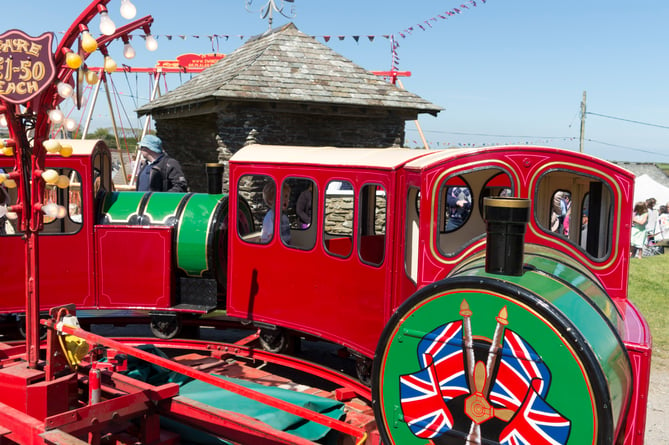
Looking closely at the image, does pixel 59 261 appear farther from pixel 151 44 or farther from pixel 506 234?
pixel 506 234

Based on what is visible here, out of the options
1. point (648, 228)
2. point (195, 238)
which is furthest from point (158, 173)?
point (648, 228)

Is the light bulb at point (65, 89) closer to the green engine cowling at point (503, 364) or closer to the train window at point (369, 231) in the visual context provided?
the green engine cowling at point (503, 364)

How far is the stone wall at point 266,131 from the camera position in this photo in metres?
12.8

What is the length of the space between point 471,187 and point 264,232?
2.10m

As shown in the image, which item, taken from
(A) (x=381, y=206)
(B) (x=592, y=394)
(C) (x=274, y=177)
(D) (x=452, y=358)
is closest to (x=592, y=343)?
(B) (x=592, y=394)

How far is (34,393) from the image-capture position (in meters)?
3.62

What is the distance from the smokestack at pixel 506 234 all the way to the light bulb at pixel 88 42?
239 centimetres

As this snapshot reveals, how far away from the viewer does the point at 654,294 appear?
420 inches

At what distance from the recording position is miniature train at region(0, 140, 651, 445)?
9.93 ft

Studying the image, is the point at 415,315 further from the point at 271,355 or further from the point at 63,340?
the point at 271,355

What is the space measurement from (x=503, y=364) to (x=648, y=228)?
53.1ft

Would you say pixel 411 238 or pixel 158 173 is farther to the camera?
pixel 158 173

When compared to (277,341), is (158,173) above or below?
above

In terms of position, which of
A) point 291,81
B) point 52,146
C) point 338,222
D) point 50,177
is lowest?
point 338,222
